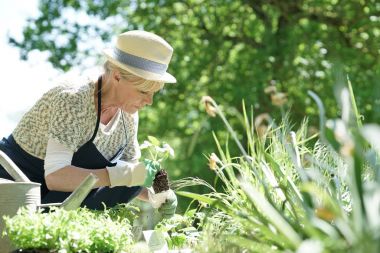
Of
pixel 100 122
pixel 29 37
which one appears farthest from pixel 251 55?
pixel 100 122

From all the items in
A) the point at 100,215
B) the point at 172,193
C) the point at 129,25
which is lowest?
the point at 129,25

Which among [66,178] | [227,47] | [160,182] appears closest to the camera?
[66,178]

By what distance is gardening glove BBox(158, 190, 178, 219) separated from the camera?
2.94 metres

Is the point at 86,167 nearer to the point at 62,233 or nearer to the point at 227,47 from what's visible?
the point at 62,233

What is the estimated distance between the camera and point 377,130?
1386mm

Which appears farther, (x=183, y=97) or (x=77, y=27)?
(x=183, y=97)

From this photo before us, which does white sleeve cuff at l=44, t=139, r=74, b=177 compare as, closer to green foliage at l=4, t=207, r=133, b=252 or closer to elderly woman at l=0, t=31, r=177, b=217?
elderly woman at l=0, t=31, r=177, b=217

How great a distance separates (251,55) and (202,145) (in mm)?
1294

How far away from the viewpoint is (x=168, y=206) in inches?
116

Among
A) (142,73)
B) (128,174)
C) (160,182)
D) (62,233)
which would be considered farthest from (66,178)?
(62,233)

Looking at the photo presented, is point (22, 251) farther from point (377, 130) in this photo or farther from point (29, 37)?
point (29, 37)

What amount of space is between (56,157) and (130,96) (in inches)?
16.2

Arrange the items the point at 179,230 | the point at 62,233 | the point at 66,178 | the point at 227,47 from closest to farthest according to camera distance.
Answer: the point at 62,233 → the point at 66,178 → the point at 179,230 → the point at 227,47

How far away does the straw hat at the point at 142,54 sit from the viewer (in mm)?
2967
